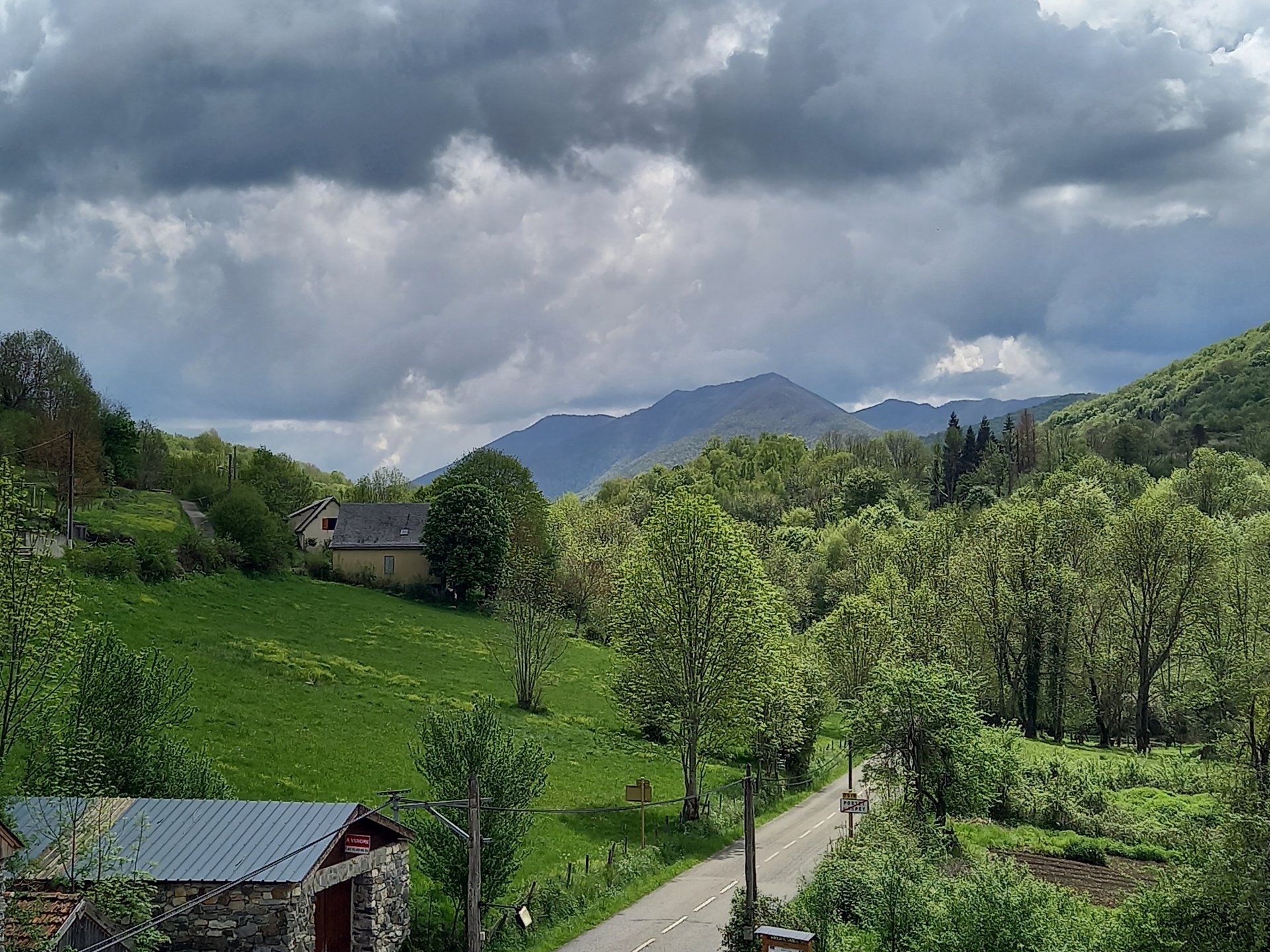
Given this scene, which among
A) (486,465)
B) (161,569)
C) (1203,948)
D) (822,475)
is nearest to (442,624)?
(161,569)

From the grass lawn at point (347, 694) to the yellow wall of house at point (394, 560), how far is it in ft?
40.0

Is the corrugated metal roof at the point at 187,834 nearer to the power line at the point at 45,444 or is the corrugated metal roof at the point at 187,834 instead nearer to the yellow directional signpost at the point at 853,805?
the yellow directional signpost at the point at 853,805

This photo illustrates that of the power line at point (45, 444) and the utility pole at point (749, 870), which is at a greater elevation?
the power line at point (45, 444)

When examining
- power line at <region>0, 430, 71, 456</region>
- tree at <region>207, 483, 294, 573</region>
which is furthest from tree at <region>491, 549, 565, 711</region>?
power line at <region>0, 430, 71, 456</region>

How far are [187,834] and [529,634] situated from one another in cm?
3247

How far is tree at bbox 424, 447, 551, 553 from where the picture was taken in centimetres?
8625

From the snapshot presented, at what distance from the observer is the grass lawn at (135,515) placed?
58.6m

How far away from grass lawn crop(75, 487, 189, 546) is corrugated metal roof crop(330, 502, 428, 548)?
14.9 m

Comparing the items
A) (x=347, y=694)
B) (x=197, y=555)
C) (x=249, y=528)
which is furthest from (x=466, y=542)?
(x=347, y=694)

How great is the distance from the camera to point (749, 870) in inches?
966

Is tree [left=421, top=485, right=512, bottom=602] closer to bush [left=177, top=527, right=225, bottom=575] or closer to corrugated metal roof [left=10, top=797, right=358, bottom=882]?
bush [left=177, top=527, right=225, bottom=575]

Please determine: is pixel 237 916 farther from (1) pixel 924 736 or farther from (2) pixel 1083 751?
(2) pixel 1083 751

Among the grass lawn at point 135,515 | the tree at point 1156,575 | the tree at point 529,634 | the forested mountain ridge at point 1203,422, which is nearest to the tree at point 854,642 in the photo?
the tree at point 1156,575

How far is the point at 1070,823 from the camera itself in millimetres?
39781
